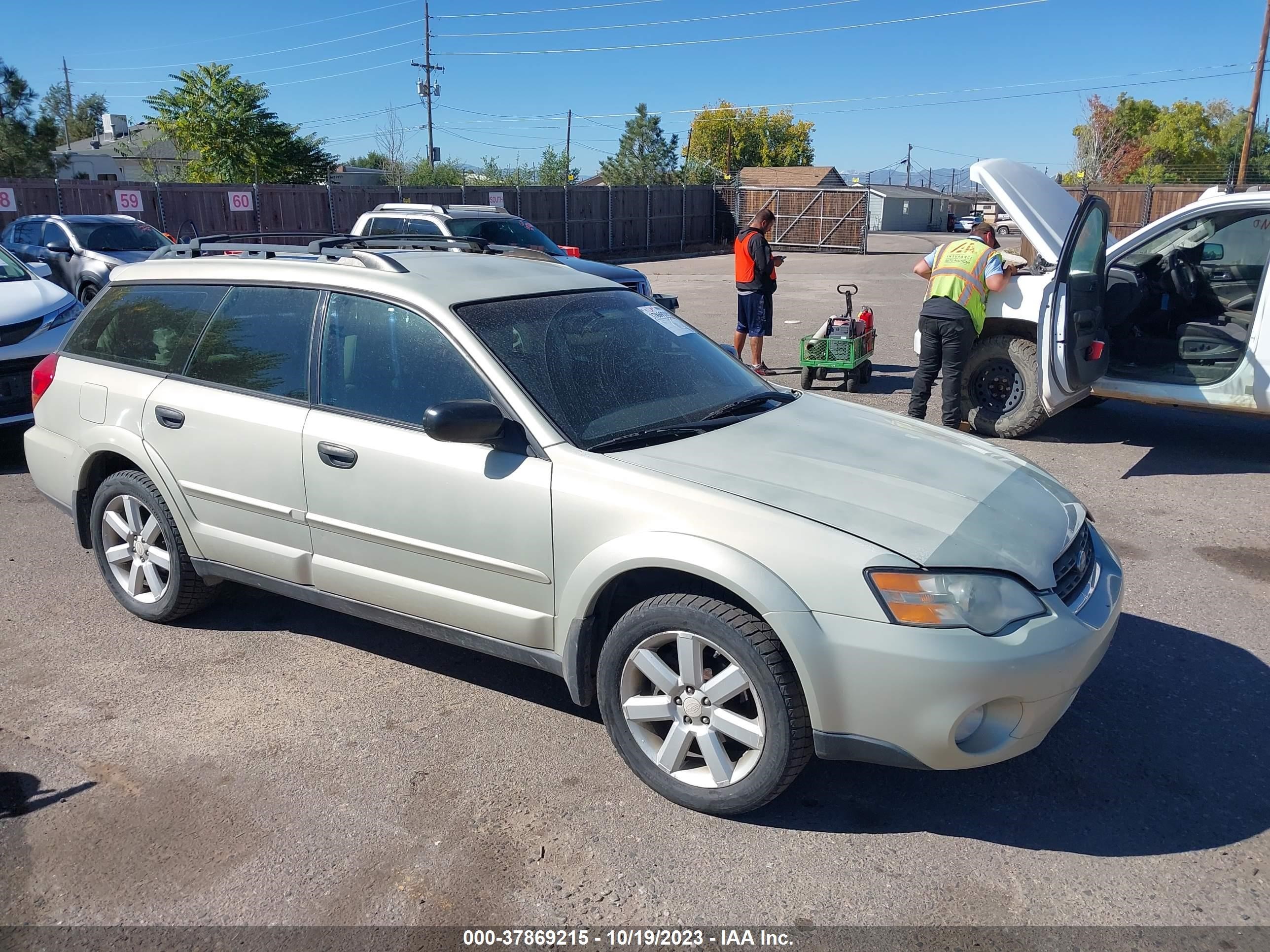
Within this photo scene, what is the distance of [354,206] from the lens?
27141 mm

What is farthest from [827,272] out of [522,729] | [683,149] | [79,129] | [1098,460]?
[79,129]

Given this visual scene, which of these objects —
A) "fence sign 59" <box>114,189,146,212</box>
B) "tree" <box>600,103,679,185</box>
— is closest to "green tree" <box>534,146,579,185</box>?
"tree" <box>600,103,679,185</box>

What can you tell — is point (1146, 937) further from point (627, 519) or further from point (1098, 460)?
point (1098, 460)

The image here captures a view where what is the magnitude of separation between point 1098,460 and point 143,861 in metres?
6.96

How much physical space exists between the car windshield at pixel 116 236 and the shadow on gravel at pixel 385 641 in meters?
12.2

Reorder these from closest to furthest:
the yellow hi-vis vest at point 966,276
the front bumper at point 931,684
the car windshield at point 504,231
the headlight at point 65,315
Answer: the front bumper at point 931,684, the yellow hi-vis vest at point 966,276, the headlight at point 65,315, the car windshield at point 504,231

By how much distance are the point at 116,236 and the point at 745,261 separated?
10836 millimetres

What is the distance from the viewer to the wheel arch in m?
2.96

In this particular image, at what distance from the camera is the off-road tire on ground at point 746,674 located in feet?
9.80

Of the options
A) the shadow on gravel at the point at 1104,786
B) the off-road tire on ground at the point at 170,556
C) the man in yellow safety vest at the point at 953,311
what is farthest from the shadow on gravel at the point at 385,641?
the man in yellow safety vest at the point at 953,311

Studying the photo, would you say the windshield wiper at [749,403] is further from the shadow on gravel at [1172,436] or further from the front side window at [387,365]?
the shadow on gravel at [1172,436]

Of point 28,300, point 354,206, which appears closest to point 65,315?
point 28,300

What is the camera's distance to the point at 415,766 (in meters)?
3.54

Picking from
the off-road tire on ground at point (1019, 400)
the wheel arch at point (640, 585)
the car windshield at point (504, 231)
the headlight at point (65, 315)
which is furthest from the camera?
the car windshield at point (504, 231)
